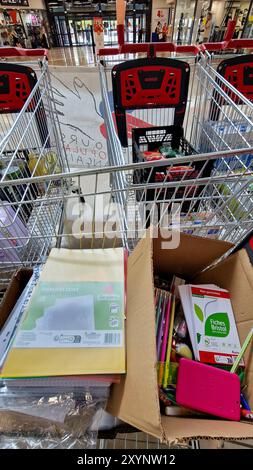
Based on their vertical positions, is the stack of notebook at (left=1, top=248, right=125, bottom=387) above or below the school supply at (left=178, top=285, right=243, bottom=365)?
above

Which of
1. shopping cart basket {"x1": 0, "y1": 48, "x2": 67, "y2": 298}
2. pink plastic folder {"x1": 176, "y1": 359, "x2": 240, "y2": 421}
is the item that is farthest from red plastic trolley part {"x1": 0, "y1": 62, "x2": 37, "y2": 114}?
pink plastic folder {"x1": 176, "y1": 359, "x2": 240, "y2": 421}

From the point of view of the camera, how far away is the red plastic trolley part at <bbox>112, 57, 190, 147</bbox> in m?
1.21

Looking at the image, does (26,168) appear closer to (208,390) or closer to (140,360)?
(140,360)

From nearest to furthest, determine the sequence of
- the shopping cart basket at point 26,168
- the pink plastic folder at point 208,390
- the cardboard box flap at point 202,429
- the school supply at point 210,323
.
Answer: the cardboard box flap at point 202,429 → the pink plastic folder at point 208,390 → the school supply at point 210,323 → the shopping cart basket at point 26,168

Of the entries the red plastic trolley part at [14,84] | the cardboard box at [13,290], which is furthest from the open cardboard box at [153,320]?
the red plastic trolley part at [14,84]

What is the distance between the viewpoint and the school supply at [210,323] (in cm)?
65

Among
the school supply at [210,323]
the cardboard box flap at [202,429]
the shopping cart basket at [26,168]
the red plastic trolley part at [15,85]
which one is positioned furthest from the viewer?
the red plastic trolley part at [15,85]

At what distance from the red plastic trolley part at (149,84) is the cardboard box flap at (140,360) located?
0.94 meters

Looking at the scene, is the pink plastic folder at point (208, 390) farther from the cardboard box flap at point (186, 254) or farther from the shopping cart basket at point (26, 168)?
the shopping cart basket at point (26, 168)

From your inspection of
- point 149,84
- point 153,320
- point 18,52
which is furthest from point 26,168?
point 153,320

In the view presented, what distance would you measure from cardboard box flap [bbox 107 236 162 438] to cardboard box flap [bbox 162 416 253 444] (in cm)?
5

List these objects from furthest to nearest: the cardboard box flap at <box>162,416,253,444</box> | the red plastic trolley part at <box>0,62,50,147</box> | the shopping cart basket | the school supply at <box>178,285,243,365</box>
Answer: the red plastic trolley part at <box>0,62,50,147</box>, the shopping cart basket, the school supply at <box>178,285,243,365</box>, the cardboard box flap at <box>162,416,253,444</box>

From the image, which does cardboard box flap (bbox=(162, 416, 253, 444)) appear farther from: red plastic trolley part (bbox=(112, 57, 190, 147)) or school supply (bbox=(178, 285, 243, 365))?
red plastic trolley part (bbox=(112, 57, 190, 147))
